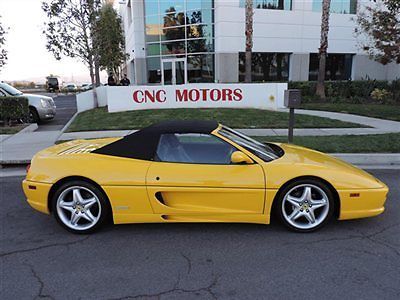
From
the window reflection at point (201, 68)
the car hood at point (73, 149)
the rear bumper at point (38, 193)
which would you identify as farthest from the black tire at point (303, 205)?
the window reflection at point (201, 68)

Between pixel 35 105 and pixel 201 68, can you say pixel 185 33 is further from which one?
pixel 35 105

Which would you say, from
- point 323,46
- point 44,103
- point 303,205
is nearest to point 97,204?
point 303,205

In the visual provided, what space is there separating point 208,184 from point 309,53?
2194 centimetres

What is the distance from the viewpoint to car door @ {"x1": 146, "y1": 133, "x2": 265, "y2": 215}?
11.9ft

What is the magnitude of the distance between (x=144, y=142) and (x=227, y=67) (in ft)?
61.2

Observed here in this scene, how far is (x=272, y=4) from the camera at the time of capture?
866 inches

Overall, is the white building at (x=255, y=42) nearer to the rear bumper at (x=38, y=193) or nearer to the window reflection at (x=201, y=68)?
the window reflection at (x=201, y=68)

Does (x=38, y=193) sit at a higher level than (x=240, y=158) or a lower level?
lower

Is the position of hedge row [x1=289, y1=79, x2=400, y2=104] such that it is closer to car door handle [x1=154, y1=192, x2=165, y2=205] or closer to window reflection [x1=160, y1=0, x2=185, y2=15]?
window reflection [x1=160, y1=0, x2=185, y2=15]

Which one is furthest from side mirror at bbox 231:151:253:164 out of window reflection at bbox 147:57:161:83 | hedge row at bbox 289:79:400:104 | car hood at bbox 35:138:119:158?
window reflection at bbox 147:57:161:83

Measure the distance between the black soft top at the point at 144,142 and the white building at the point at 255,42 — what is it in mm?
18211

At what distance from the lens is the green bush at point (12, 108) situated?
36.2 ft

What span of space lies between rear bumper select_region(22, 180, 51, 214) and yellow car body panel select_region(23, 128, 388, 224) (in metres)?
0.01

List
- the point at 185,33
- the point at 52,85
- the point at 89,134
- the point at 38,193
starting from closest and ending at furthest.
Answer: the point at 38,193 → the point at 89,134 → the point at 185,33 → the point at 52,85
